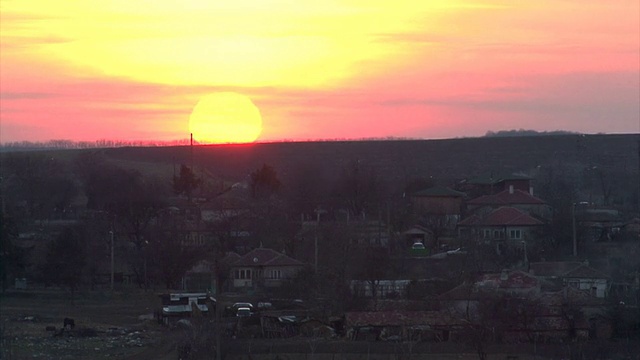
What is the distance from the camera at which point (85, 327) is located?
114 ft

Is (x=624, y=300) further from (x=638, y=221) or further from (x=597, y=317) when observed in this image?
(x=638, y=221)

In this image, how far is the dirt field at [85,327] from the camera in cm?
3091

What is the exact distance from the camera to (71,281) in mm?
42375

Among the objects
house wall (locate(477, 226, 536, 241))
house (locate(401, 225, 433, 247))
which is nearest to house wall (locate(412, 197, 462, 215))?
house (locate(401, 225, 433, 247))

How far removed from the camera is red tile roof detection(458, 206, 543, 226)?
2015 inches

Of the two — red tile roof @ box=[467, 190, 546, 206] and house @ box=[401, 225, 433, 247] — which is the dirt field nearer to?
house @ box=[401, 225, 433, 247]

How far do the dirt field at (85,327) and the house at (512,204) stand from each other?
66.0ft

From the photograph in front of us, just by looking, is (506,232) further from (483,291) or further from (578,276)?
(483,291)

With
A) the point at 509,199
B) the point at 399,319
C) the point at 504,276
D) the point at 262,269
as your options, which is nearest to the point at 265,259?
the point at 262,269

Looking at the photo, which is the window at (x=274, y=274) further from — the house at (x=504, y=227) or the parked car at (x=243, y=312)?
the house at (x=504, y=227)

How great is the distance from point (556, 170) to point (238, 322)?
59910 millimetres

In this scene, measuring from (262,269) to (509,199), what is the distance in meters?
17.9

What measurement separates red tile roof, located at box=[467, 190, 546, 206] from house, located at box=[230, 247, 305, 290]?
1634 centimetres

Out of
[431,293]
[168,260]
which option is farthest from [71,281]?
[431,293]
